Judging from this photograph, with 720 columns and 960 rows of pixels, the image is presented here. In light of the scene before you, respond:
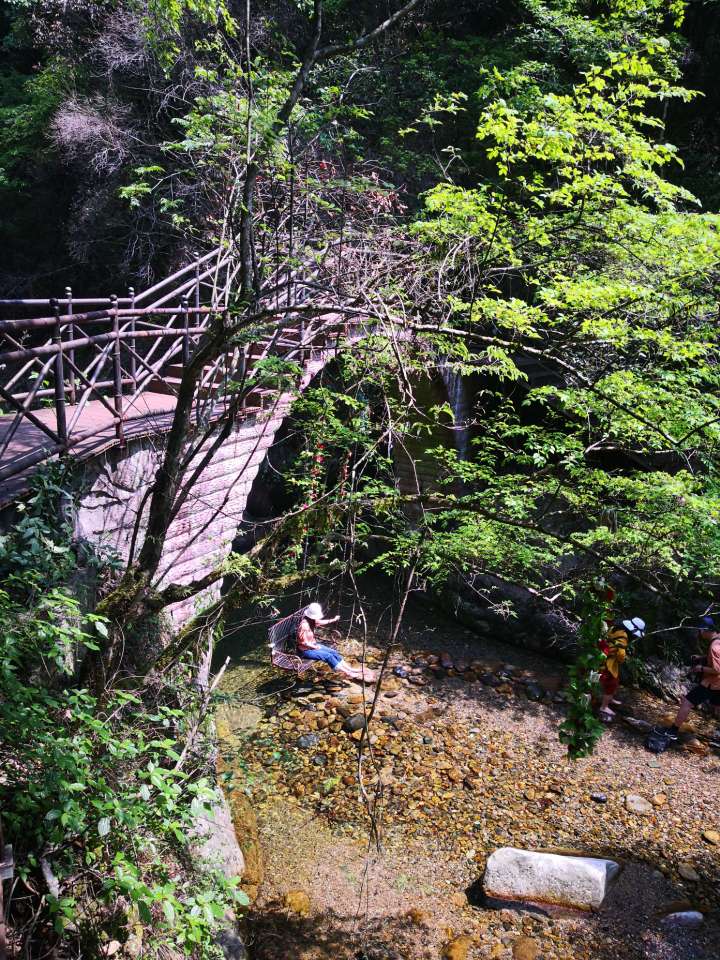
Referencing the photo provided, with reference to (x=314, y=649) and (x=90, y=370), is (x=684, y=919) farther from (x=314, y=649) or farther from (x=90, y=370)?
(x=90, y=370)

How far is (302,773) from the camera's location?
769 cm

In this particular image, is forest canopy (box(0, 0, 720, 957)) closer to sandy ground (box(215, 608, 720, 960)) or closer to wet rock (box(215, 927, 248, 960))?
wet rock (box(215, 927, 248, 960))

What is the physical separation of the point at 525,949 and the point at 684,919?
1.48 metres

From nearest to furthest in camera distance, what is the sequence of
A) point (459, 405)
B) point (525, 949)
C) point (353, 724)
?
1. point (525, 949)
2. point (353, 724)
3. point (459, 405)

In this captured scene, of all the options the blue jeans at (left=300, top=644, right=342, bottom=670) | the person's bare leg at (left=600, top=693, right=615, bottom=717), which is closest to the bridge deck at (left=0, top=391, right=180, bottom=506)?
the blue jeans at (left=300, top=644, right=342, bottom=670)

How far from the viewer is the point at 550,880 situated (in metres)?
6.02

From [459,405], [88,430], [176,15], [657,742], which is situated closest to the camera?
[176,15]

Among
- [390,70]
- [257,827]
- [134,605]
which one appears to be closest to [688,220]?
[134,605]

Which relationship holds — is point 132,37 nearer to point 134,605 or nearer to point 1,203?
point 1,203

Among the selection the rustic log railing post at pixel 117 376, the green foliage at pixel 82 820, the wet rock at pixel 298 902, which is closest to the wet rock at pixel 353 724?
the wet rock at pixel 298 902

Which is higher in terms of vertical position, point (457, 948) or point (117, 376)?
point (117, 376)

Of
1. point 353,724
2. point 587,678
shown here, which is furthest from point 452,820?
point 587,678

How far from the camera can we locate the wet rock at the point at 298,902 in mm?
6035

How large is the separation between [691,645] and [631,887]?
4133 mm
